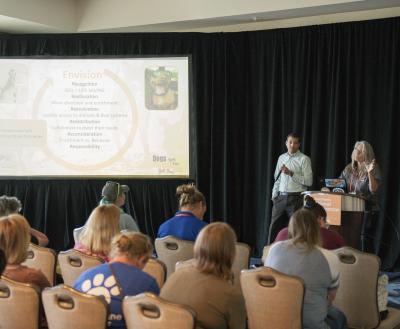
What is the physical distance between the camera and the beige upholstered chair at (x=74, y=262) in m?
3.36

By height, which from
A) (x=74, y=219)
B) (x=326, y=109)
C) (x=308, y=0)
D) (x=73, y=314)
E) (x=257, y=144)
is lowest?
(x=74, y=219)

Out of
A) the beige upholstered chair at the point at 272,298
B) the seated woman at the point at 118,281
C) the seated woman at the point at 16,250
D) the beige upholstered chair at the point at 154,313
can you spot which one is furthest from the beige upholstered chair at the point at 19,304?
the beige upholstered chair at the point at 272,298

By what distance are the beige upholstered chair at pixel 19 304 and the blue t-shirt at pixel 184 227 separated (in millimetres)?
1558

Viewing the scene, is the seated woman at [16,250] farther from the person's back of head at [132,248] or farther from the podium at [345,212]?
the podium at [345,212]

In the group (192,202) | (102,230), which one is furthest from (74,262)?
(192,202)

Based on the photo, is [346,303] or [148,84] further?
[148,84]

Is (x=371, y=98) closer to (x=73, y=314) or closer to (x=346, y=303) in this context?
(x=346, y=303)

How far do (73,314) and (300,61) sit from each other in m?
5.22

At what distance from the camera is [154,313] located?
93.7 inches

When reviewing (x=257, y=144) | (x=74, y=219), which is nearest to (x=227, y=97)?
(x=257, y=144)

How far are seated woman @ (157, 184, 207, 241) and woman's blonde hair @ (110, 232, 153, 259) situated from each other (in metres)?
1.40

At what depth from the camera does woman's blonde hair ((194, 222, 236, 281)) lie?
2.57 m

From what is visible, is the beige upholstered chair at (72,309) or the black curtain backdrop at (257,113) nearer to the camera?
the beige upholstered chair at (72,309)

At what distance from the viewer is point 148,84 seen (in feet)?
24.4
